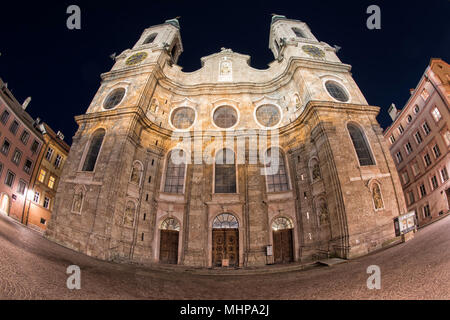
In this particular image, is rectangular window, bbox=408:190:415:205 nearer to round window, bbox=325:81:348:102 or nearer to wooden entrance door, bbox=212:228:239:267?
round window, bbox=325:81:348:102

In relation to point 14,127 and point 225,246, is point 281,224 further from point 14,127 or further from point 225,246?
point 14,127

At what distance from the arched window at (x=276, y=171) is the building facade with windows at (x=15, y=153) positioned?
86.6 ft

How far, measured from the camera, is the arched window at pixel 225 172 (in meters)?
21.8

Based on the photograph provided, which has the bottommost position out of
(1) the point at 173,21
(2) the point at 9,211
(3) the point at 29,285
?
(3) the point at 29,285

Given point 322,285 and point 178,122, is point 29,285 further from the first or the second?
point 178,122

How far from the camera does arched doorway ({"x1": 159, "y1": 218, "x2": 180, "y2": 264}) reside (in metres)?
19.3

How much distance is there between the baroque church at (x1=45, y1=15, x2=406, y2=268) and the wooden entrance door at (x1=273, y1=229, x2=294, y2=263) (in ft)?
0.27

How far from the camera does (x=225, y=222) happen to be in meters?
20.5

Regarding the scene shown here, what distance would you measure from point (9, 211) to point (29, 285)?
85.5 ft

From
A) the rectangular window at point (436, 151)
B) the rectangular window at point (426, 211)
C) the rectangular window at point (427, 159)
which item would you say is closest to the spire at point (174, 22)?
the rectangular window at point (436, 151)

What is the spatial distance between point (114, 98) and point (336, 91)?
878 inches
